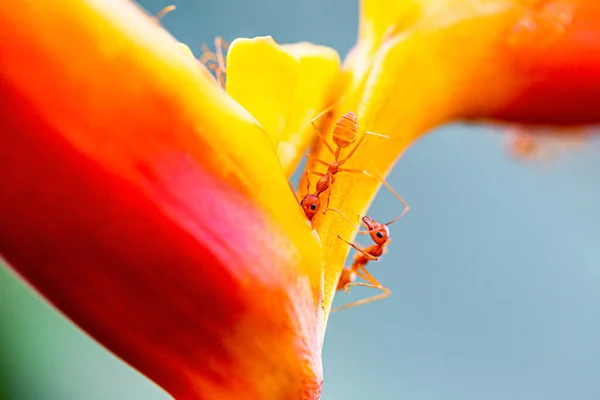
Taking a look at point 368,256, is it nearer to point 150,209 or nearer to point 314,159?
point 314,159

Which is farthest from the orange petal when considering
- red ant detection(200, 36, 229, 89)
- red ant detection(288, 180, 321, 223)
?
red ant detection(200, 36, 229, 89)

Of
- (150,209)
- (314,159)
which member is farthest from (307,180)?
(150,209)

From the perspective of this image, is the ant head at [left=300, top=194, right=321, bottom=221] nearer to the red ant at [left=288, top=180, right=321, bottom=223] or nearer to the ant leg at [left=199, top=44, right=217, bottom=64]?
the red ant at [left=288, top=180, right=321, bottom=223]

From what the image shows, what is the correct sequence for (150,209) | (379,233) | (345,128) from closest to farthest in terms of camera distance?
(150,209), (345,128), (379,233)

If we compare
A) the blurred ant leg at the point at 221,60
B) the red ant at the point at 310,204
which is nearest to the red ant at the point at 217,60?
the blurred ant leg at the point at 221,60

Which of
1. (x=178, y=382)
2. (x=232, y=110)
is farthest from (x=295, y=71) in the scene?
(x=178, y=382)

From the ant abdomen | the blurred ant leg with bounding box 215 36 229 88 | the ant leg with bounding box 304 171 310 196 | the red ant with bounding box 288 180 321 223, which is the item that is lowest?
the red ant with bounding box 288 180 321 223
